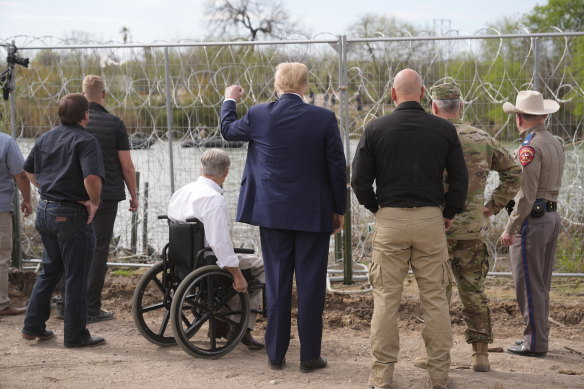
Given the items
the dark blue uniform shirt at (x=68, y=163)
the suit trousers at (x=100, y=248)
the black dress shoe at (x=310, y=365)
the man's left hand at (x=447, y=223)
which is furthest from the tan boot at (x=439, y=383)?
the suit trousers at (x=100, y=248)

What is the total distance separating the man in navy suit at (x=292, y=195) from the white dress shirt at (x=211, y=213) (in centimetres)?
17

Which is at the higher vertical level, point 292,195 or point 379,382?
point 292,195

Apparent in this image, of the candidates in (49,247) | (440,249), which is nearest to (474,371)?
(440,249)

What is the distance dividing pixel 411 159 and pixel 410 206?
0.88 ft

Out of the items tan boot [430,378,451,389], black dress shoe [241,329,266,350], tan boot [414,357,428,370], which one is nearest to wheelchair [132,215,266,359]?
black dress shoe [241,329,266,350]

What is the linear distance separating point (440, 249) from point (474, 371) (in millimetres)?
999

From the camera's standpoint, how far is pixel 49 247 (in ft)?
17.3

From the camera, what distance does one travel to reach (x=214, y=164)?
5.02 metres

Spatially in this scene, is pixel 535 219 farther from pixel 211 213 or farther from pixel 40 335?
pixel 40 335

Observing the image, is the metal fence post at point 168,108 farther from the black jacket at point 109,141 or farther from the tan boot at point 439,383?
the tan boot at point 439,383

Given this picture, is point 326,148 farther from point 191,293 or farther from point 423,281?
point 191,293

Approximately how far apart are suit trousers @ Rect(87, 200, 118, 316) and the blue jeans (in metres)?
0.65

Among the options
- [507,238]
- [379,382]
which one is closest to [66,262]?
[379,382]

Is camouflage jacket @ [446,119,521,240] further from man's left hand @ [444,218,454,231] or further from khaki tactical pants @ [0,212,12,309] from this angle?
khaki tactical pants @ [0,212,12,309]
